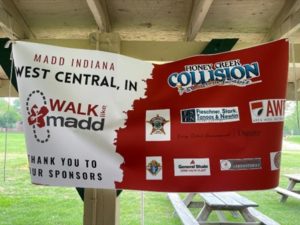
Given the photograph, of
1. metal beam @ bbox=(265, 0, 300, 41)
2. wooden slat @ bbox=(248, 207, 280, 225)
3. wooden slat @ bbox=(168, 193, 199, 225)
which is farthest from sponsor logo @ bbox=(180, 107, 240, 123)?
wooden slat @ bbox=(248, 207, 280, 225)

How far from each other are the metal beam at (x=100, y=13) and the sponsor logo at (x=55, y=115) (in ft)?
1.59

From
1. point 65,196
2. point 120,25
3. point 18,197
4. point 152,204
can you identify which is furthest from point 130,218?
point 120,25

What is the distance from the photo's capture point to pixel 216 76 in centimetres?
173

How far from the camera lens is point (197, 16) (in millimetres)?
1839

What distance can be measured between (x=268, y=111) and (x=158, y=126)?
0.51m

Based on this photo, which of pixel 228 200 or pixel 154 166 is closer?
pixel 154 166

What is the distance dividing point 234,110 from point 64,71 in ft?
2.69

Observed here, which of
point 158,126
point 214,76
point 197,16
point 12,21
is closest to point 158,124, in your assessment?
point 158,126

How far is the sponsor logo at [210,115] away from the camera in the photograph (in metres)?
1.69

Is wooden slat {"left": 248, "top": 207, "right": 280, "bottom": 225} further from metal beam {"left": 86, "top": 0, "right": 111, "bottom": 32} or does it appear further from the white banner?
metal beam {"left": 86, "top": 0, "right": 111, "bottom": 32}

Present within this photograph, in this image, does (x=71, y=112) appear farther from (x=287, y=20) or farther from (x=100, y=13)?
(x=287, y=20)

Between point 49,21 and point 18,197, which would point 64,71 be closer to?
point 49,21

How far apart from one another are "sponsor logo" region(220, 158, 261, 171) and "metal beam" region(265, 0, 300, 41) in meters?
0.73

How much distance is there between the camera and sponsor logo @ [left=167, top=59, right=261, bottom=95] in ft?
5.59
